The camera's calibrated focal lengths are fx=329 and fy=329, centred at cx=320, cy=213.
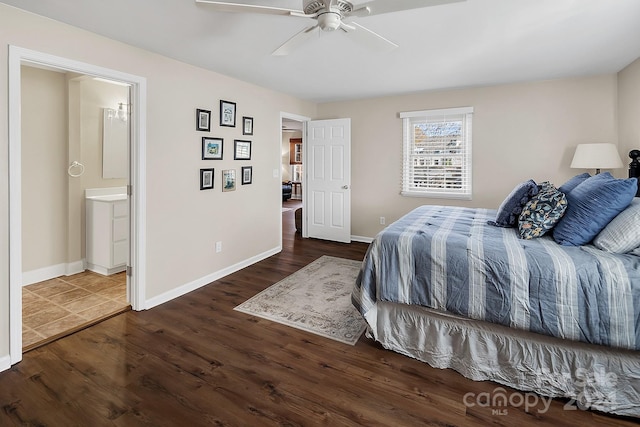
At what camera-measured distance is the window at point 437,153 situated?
15.4 ft

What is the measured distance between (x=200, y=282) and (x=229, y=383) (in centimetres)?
180

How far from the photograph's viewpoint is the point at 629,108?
11.5ft

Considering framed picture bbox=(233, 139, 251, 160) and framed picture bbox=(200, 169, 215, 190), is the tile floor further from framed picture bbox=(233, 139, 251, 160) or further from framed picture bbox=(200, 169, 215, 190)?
framed picture bbox=(233, 139, 251, 160)

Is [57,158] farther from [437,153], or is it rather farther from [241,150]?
[437,153]

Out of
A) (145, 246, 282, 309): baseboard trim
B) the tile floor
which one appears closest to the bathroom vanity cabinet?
the tile floor

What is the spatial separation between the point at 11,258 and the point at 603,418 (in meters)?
3.66

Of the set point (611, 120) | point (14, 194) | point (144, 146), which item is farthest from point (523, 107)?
point (14, 194)

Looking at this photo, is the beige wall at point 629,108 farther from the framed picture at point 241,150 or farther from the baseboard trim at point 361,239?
the framed picture at point 241,150

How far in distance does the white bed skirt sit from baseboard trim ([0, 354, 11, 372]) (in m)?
2.39

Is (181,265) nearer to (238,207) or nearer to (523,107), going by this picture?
(238,207)

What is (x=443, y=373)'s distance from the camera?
2.12 metres

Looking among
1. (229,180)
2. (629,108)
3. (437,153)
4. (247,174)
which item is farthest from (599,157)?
(229,180)

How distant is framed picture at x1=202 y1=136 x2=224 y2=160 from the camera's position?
140 inches

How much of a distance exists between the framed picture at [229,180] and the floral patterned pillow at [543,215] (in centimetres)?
302
